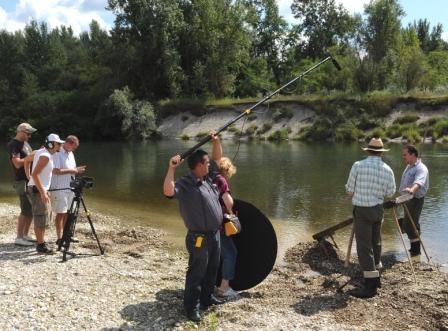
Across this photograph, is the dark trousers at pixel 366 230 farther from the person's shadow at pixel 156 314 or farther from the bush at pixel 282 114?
the bush at pixel 282 114

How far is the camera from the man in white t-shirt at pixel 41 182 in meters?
8.76

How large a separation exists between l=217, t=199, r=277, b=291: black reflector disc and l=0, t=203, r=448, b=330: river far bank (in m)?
0.26

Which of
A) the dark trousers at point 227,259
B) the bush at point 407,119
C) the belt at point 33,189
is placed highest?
the bush at point 407,119

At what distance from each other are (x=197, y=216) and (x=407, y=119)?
42.9 m

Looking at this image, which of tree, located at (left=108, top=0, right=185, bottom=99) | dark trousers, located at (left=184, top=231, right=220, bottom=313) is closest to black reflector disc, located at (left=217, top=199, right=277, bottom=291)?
dark trousers, located at (left=184, top=231, right=220, bottom=313)

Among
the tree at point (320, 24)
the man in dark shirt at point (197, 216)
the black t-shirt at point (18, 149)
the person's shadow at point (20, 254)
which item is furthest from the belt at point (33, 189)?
the tree at point (320, 24)

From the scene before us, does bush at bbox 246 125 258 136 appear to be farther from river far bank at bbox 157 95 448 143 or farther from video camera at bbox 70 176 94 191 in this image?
video camera at bbox 70 176 94 191

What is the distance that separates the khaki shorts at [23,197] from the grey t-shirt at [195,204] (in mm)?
4713

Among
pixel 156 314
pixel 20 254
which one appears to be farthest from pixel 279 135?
pixel 156 314

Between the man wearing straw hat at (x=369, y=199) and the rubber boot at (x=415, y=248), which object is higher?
the man wearing straw hat at (x=369, y=199)

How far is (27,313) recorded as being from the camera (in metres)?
6.34

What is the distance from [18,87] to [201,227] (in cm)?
7257

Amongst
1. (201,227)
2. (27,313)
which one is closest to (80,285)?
(27,313)

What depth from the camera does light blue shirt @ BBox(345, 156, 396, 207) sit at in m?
7.26
